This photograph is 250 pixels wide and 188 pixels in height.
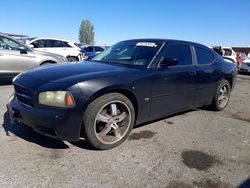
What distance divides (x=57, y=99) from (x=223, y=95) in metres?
4.12

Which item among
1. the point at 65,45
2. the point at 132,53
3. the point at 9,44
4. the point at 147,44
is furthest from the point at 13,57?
the point at 65,45

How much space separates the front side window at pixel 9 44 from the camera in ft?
25.7

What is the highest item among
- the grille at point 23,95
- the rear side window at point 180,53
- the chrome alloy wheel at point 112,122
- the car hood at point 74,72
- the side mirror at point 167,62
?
the rear side window at point 180,53

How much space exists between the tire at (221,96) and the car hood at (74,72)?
8.49 ft

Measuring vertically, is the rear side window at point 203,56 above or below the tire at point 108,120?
above

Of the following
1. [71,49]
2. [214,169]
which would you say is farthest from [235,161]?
[71,49]

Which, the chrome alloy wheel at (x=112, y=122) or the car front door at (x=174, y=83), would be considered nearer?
the chrome alloy wheel at (x=112, y=122)

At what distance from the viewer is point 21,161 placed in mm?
3094

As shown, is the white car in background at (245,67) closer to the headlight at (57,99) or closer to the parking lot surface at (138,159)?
the parking lot surface at (138,159)

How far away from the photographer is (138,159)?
3.29 meters

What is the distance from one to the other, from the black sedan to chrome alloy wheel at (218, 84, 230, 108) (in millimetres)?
793

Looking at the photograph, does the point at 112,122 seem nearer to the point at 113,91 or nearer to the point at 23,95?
the point at 113,91

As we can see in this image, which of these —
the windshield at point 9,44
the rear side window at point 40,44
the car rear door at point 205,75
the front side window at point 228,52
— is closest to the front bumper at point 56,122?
the car rear door at point 205,75

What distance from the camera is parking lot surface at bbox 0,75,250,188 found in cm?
279
